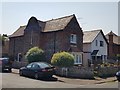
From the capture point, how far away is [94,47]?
137ft

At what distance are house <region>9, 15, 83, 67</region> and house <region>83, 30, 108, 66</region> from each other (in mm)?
4491

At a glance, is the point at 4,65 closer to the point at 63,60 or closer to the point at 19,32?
the point at 63,60

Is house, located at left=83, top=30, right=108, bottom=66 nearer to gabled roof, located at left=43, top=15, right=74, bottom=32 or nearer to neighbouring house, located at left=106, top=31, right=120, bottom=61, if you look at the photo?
neighbouring house, located at left=106, top=31, right=120, bottom=61

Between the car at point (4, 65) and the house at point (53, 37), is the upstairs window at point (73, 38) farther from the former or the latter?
the car at point (4, 65)

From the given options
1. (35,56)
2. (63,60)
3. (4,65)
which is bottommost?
(4,65)

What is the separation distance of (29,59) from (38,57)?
1154 mm

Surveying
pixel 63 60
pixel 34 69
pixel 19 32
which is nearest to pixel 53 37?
pixel 19 32

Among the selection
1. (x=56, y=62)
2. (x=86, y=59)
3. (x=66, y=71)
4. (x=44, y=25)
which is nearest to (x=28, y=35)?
(x=44, y=25)

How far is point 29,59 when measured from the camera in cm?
3008

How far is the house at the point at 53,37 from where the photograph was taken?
33469 mm

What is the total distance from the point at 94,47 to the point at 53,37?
402 inches

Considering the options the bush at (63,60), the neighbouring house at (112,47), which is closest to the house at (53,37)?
the bush at (63,60)

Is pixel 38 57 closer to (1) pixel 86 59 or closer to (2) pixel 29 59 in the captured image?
(2) pixel 29 59

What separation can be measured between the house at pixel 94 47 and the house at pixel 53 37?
4491 millimetres
